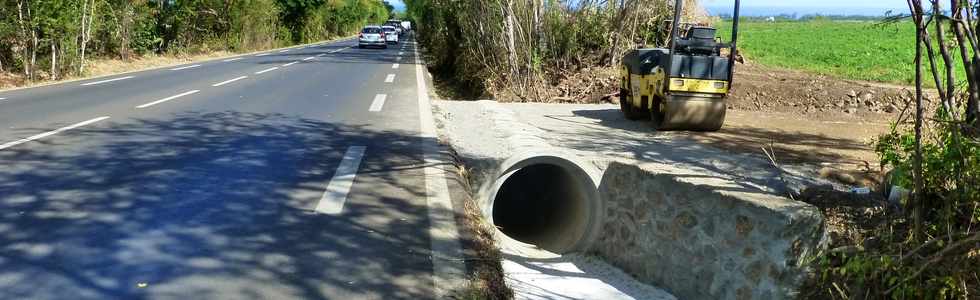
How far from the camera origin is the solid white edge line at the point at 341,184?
19.8 feet

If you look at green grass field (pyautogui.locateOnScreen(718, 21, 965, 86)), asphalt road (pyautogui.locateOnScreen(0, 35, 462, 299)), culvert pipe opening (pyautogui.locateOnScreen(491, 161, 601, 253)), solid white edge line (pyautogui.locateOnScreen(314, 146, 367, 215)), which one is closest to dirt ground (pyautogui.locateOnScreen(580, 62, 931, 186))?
green grass field (pyautogui.locateOnScreen(718, 21, 965, 86))

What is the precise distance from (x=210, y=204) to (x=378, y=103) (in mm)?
8001

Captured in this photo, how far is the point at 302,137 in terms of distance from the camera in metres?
9.48

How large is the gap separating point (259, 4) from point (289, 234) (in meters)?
40.4

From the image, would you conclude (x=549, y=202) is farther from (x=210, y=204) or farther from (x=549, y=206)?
(x=210, y=204)

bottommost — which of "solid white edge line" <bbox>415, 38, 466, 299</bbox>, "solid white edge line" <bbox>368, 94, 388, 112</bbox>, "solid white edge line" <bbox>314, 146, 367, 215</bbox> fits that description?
"solid white edge line" <bbox>415, 38, 466, 299</bbox>

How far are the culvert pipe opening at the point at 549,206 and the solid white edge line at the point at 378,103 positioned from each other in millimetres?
2741

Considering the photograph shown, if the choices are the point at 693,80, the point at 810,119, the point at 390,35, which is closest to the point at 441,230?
the point at 693,80

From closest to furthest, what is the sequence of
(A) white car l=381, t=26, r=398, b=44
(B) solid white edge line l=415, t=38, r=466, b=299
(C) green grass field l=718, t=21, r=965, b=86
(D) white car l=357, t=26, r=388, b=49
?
1. (B) solid white edge line l=415, t=38, r=466, b=299
2. (C) green grass field l=718, t=21, r=965, b=86
3. (D) white car l=357, t=26, r=388, b=49
4. (A) white car l=381, t=26, r=398, b=44

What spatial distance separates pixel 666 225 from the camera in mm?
6867

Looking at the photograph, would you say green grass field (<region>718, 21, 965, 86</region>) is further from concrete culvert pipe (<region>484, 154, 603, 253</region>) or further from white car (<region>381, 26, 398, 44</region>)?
white car (<region>381, 26, 398, 44</region>)

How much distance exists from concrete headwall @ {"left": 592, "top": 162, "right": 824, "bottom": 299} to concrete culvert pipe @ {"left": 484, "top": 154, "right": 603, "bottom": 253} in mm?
262

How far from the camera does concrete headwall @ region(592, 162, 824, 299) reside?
5.48m

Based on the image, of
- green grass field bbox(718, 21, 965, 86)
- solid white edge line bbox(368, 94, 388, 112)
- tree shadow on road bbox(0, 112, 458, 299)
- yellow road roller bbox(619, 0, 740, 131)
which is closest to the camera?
tree shadow on road bbox(0, 112, 458, 299)
